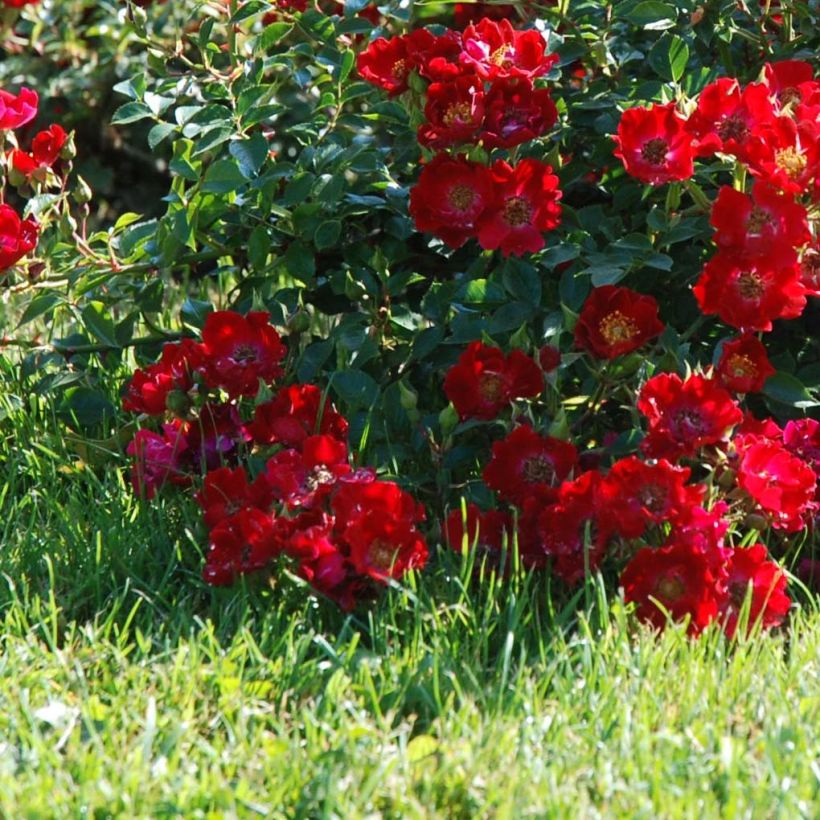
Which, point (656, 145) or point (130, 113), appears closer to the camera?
point (656, 145)

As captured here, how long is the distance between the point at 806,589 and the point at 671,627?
0.30 m

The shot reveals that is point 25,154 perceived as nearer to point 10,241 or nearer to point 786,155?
point 10,241

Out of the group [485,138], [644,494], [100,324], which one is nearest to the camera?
[644,494]

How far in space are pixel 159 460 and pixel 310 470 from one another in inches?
15.8

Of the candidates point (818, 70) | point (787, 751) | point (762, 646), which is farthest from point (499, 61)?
point (787, 751)

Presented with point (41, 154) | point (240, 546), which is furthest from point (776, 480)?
point (41, 154)

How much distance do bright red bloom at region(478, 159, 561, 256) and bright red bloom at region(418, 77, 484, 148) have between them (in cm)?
8

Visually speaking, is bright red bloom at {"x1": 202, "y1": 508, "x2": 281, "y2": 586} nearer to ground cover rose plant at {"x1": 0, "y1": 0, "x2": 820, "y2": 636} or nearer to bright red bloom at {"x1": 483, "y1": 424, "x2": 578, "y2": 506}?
ground cover rose plant at {"x1": 0, "y1": 0, "x2": 820, "y2": 636}

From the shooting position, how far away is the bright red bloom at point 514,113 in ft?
6.71

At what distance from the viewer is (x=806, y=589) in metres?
1.99

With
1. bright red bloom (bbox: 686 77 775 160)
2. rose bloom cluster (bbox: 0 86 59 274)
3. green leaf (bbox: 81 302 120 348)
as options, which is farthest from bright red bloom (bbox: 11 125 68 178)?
bright red bloom (bbox: 686 77 775 160)

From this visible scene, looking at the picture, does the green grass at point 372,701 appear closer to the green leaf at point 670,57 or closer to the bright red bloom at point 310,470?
the bright red bloom at point 310,470

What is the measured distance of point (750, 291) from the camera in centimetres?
194

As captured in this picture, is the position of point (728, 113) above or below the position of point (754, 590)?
above
